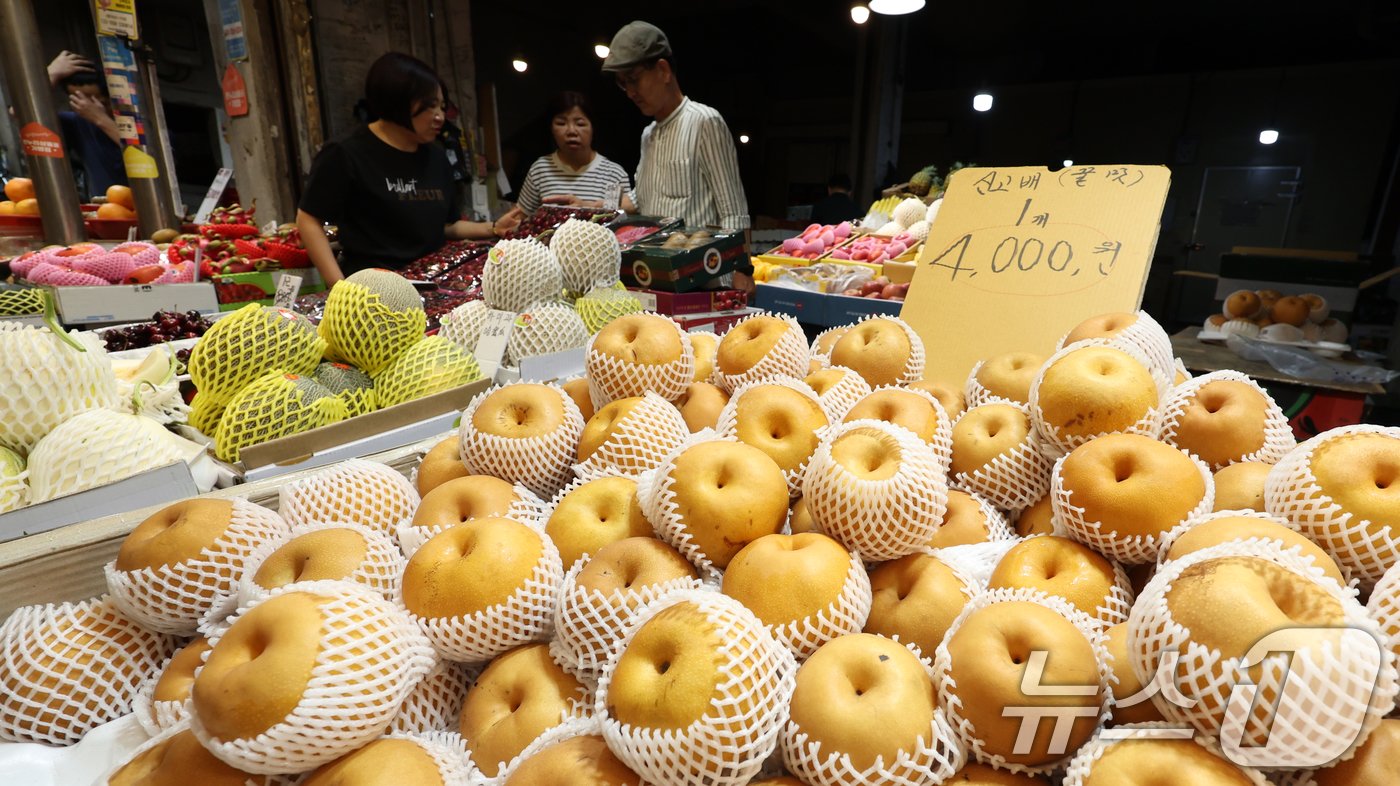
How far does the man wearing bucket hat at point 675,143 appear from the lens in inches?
179

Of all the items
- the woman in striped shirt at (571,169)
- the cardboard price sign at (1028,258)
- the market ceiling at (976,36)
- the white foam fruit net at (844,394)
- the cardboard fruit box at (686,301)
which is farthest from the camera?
the market ceiling at (976,36)

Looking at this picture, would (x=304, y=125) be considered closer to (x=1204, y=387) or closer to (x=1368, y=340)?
(x=1204, y=387)

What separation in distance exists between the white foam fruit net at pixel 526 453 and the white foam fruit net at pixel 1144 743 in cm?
113

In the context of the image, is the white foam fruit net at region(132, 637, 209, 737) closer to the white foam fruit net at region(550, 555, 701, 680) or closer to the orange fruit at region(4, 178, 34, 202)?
the white foam fruit net at region(550, 555, 701, 680)

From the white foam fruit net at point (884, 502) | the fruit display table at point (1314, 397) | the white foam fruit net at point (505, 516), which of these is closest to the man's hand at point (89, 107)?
the white foam fruit net at point (505, 516)

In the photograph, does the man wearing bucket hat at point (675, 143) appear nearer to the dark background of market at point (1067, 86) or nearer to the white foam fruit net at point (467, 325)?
the white foam fruit net at point (467, 325)

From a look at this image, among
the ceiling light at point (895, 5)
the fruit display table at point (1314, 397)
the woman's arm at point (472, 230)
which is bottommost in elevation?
the fruit display table at point (1314, 397)

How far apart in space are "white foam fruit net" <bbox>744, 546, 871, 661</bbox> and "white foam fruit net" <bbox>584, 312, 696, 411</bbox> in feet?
2.36

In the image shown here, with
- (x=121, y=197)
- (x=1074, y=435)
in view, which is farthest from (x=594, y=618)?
(x=121, y=197)

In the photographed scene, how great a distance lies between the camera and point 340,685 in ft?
3.05

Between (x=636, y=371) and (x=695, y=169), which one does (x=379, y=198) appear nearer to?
(x=695, y=169)

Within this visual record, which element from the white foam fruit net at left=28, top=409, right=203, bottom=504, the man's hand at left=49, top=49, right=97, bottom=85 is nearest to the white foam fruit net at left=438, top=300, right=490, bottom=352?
the white foam fruit net at left=28, top=409, right=203, bottom=504

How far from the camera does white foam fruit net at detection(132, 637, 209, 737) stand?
1087 millimetres

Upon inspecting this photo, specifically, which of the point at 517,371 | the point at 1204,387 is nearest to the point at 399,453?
the point at 517,371
